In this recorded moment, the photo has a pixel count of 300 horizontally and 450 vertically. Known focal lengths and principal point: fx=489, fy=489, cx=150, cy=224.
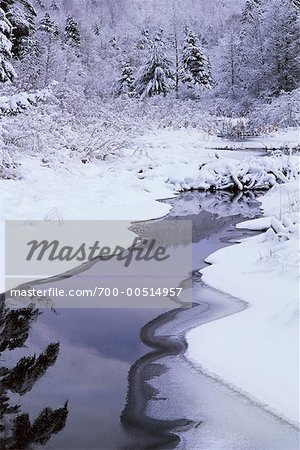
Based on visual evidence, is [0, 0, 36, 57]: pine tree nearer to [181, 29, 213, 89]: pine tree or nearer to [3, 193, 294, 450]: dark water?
[3, 193, 294, 450]: dark water

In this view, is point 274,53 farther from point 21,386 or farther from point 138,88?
point 21,386

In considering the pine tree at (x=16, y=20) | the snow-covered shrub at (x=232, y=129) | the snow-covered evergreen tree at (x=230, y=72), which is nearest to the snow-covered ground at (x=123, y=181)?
the snow-covered shrub at (x=232, y=129)

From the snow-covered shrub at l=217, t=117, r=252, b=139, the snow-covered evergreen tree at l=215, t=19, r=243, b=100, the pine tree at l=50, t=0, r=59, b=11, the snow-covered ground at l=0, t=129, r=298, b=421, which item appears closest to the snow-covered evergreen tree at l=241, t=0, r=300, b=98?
the snow-covered evergreen tree at l=215, t=19, r=243, b=100

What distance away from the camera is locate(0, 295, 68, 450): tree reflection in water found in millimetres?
3197

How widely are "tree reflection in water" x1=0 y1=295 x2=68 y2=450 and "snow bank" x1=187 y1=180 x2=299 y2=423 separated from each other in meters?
1.27

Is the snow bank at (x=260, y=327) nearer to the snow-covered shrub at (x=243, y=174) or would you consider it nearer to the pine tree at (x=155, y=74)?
the snow-covered shrub at (x=243, y=174)

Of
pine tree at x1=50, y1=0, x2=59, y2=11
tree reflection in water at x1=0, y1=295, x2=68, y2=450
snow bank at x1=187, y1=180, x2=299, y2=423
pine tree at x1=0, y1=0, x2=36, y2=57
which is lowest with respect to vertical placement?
tree reflection in water at x1=0, y1=295, x2=68, y2=450

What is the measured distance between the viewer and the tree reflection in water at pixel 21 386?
3.20 meters

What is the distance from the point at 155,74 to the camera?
42.2 metres

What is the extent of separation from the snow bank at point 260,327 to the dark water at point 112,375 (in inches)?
9.3

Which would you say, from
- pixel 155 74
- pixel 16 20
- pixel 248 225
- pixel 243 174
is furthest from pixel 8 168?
pixel 155 74

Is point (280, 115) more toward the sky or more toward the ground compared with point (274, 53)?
more toward the ground

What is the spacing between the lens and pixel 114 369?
161 inches

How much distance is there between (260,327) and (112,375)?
1479 millimetres
